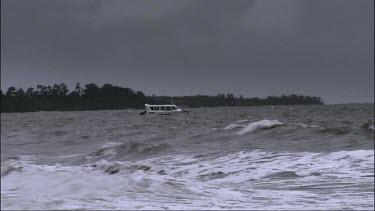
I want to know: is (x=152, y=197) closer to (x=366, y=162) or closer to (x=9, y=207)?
(x=9, y=207)

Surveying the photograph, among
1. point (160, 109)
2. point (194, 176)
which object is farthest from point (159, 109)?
point (194, 176)

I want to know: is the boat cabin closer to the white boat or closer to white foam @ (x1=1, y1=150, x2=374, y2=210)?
the white boat

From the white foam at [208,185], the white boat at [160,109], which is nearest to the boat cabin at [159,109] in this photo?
the white boat at [160,109]

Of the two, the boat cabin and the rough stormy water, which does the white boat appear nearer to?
the boat cabin

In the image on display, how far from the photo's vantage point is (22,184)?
28.4 ft

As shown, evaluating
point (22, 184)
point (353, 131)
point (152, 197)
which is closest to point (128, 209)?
point (152, 197)

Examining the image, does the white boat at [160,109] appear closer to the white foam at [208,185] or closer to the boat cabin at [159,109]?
the boat cabin at [159,109]

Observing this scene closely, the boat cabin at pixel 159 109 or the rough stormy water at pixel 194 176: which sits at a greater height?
the boat cabin at pixel 159 109

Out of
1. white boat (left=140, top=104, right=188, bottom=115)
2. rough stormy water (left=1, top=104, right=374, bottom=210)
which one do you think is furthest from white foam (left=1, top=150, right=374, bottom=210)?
white boat (left=140, top=104, right=188, bottom=115)

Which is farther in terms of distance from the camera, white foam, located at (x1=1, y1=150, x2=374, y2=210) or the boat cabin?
the boat cabin

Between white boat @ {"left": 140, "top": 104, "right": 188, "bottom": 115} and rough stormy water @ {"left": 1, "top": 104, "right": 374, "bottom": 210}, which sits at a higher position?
white boat @ {"left": 140, "top": 104, "right": 188, "bottom": 115}

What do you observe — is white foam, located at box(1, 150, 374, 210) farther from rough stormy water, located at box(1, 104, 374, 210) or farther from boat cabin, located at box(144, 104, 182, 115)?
boat cabin, located at box(144, 104, 182, 115)

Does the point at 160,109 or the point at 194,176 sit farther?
the point at 160,109

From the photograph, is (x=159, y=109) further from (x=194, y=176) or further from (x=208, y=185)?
(x=208, y=185)
